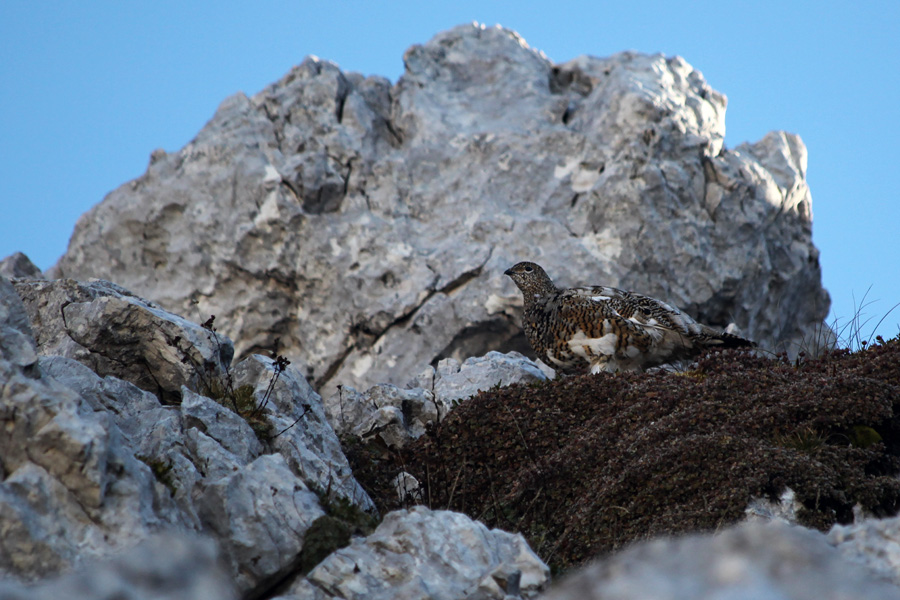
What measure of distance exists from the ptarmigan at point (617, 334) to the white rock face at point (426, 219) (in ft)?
11.6

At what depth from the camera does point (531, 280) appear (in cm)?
1250

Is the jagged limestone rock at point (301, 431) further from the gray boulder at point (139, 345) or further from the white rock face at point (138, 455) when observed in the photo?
the gray boulder at point (139, 345)

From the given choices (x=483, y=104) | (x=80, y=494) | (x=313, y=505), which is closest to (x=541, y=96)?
(x=483, y=104)

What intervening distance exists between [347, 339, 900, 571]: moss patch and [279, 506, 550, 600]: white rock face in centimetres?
109

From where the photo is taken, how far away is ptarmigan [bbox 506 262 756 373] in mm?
10969

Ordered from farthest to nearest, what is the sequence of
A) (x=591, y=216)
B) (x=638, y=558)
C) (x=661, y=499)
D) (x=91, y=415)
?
(x=591, y=216)
(x=661, y=499)
(x=91, y=415)
(x=638, y=558)

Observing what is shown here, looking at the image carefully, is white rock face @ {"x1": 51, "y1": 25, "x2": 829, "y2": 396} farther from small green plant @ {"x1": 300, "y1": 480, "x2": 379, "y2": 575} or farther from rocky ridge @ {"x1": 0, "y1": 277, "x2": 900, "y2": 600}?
small green plant @ {"x1": 300, "y1": 480, "x2": 379, "y2": 575}

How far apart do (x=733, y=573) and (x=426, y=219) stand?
14.0 metres

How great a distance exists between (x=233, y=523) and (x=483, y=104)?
1434 cm

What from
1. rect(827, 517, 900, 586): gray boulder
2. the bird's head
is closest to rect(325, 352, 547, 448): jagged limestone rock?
the bird's head

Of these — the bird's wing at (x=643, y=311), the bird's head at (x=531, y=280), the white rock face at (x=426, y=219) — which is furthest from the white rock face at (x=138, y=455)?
the white rock face at (x=426, y=219)

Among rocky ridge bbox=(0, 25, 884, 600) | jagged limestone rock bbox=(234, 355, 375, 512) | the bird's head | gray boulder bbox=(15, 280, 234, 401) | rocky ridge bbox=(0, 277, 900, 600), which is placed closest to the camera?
rocky ridge bbox=(0, 277, 900, 600)

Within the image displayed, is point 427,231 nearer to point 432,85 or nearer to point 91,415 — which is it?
point 432,85

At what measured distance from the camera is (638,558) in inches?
121
